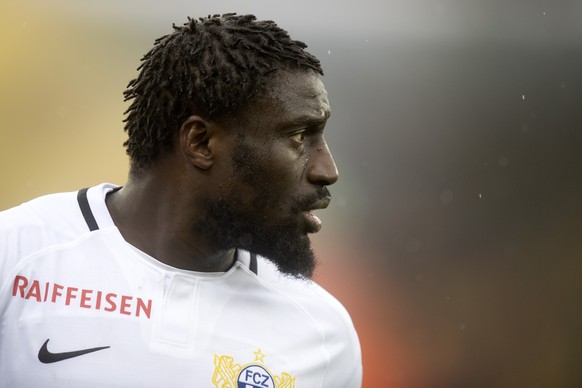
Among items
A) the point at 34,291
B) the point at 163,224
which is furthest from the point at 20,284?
the point at 163,224

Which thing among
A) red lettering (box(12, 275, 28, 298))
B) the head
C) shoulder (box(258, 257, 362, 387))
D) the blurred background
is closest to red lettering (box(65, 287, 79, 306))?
red lettering (box(12, 275, 28, 298))

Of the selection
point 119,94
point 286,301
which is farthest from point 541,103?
point 286,301

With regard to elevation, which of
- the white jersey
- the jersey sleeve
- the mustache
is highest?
the mustache

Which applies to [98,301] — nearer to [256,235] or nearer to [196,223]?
[196,223]

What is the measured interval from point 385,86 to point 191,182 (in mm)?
4787

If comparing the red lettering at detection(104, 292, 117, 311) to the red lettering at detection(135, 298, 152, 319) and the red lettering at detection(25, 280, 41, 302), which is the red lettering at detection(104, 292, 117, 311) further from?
the red lettering at detection(25, 280, 41, 302)

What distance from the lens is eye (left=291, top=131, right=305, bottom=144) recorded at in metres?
2.69

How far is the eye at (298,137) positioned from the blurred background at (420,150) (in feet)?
13.3

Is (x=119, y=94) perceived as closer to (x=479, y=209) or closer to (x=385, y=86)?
(x=385, y=86)

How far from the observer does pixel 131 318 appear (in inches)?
104

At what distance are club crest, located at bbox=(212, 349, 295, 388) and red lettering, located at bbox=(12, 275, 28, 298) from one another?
56cm

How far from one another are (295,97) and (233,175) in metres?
0.28

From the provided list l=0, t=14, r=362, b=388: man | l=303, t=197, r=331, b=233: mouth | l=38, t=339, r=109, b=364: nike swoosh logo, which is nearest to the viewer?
l=38, t=339, r=109, b=364: nike swoosh logo

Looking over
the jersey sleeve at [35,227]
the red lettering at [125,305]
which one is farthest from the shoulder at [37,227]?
the red lettering at [125,305]
